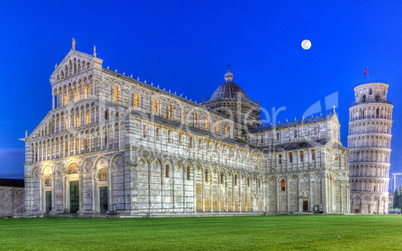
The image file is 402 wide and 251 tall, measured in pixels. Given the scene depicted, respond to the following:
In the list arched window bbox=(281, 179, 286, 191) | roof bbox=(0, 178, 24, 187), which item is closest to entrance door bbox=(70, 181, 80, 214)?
roof bbox=(0, 178, 24, 187)

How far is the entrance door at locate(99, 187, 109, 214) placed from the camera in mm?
45156

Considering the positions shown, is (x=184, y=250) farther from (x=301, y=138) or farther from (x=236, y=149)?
(x=301, y=138)

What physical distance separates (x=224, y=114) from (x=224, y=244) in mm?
59400

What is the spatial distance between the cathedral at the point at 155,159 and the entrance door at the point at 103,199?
112 mm

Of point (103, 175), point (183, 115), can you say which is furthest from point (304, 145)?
point (103, 175)

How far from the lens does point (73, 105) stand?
4969cm

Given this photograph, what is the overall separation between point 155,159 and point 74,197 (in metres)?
11.3

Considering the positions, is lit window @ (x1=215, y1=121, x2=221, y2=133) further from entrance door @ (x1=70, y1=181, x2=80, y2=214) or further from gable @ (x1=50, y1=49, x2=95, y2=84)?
entrance door @ (x1=70, y1=181, x2=80, y2=214)

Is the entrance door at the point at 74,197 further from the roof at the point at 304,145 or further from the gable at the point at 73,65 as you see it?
the roof at the point at 304,145

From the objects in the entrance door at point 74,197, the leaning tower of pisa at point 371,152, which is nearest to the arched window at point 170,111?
the entrance door at point 74,197

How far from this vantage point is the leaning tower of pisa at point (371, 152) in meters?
87.9

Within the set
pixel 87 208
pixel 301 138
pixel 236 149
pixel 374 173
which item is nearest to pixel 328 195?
pixel 301 138

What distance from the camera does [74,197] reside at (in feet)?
159

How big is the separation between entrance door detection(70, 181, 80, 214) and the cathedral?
Result: 12 cm
